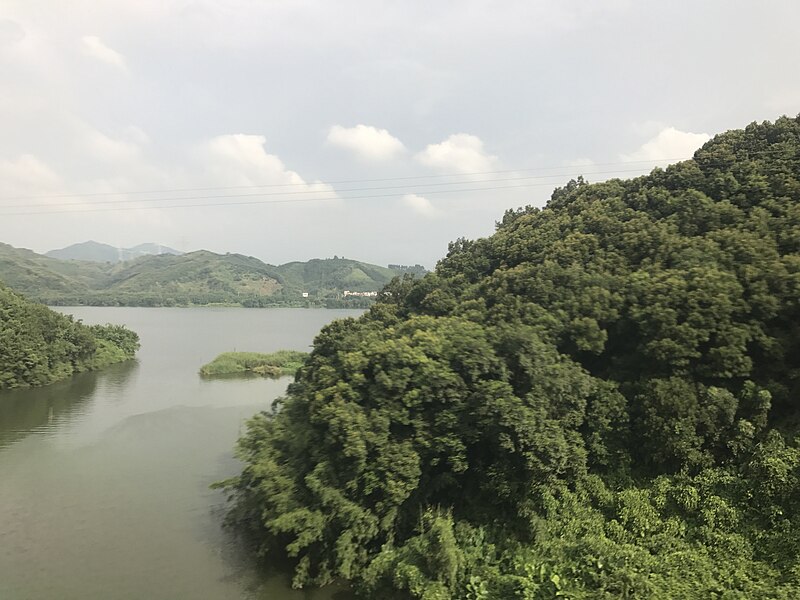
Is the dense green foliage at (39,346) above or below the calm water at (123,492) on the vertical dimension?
above

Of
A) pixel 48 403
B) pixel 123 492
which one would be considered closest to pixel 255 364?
pixel 48 403

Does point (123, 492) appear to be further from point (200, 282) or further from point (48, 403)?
point (200, 282)

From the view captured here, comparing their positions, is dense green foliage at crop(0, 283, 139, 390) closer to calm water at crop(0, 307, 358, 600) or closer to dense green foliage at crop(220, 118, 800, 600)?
calm water at crop(0, 307, 358, 600)

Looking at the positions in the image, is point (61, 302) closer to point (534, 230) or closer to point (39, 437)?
point (39, 437)

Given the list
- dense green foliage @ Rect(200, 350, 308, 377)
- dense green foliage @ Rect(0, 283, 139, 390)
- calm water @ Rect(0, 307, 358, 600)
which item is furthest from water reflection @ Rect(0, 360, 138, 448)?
dense green foliage @ Rect(200, 350, 308, 377)

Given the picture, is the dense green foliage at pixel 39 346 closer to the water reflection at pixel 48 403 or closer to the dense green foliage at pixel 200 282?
the water reflection at pixel 48 403

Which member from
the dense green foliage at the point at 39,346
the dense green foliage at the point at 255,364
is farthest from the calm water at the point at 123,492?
the dense green foliage at the point at 255,364

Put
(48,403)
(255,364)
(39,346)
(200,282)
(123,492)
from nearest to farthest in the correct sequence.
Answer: (123,492) → (48,403) → (39,346) → (255,364) → (200,282)
